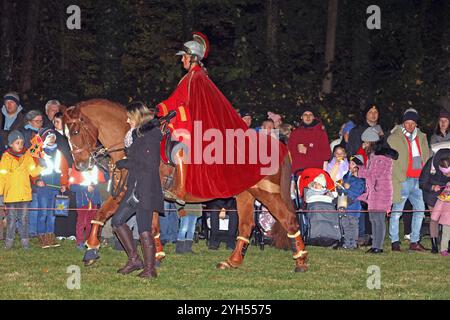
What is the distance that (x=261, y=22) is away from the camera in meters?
34.8

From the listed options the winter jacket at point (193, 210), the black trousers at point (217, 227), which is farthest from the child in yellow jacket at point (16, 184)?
the black trousers at point (217, 227)

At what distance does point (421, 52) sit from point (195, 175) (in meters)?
17.4

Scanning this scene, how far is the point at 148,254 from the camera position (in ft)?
42.4

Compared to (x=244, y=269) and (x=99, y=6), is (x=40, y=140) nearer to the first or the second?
(x=244, y=269)

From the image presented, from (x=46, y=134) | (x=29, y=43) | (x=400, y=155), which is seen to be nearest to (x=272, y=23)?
(x=29, y=43)

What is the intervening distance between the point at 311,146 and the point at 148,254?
19.4 feet

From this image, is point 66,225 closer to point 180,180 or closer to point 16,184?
point 16,184

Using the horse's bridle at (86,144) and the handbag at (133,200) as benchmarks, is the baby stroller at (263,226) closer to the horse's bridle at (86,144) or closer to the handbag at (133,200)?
the horse's bridle at (86,144)

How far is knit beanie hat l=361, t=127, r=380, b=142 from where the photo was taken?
16938 mm

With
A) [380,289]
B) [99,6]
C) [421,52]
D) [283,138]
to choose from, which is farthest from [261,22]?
[380,289]

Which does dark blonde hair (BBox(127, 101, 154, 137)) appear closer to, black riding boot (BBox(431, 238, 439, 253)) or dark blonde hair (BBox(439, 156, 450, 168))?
dark blonde hair (BBox(439, 156, 450, 168))

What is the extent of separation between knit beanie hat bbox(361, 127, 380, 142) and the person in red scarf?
3.12 metres

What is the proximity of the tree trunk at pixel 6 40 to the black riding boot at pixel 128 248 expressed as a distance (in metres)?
13.6

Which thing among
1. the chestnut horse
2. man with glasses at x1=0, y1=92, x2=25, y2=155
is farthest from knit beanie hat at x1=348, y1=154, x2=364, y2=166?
man with glasses at x1=0, y1=92, x2=25, y2=155
